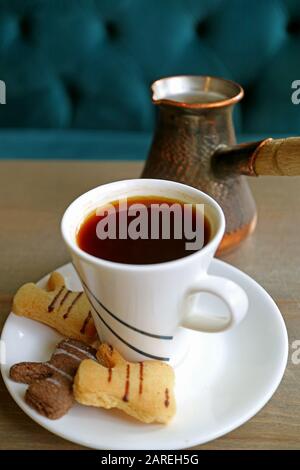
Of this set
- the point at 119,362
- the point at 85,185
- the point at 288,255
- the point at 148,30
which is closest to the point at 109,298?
the point at 119,362

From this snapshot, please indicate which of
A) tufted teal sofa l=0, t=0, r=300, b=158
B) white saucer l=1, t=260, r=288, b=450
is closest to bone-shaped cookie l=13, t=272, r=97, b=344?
white saucer l=1, t=260, r=288, b=450

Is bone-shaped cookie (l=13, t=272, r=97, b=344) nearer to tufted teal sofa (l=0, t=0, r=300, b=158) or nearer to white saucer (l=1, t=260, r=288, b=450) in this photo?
white saucer (l=1, t=260, r=288, b=450)

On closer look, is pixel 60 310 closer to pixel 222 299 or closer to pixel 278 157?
pixel 222 299

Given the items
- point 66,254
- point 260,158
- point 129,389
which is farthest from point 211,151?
point 129,389
